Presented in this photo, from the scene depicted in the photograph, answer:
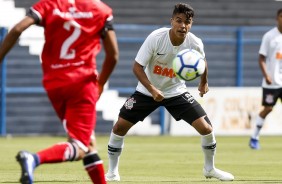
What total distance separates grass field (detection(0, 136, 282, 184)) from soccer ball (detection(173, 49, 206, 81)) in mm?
1234

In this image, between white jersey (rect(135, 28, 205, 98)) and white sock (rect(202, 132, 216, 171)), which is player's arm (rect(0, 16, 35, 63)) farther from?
white sock (rect(202, 132, 216, 171))

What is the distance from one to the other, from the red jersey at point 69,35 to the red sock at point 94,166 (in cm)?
66

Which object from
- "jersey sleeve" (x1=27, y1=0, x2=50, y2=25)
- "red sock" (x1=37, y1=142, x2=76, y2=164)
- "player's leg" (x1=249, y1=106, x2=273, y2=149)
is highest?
"jersey sleeve" (x1=27, y1=0, x2=50, y2=25)

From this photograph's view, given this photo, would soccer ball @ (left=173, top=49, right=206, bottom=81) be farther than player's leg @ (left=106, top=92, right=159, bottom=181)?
No

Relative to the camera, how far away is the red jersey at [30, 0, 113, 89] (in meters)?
7.80

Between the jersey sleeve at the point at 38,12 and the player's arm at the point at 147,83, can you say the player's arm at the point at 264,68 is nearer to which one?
the player's arm at the point at 147,83

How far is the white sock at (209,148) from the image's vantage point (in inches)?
435

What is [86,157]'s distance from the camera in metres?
7.96

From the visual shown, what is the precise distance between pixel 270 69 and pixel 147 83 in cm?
724

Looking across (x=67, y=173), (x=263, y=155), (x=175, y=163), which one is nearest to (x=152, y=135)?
(x=263, y=155)

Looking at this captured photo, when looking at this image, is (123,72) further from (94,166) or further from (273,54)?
(94,166)

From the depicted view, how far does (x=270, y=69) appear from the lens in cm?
1723

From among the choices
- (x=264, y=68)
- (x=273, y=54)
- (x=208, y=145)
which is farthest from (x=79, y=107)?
(x=273, y=54)

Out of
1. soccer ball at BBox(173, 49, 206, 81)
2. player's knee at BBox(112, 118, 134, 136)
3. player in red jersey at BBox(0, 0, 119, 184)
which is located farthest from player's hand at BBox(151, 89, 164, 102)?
player in red jersey at BBox(0, 0, 119, 184)
